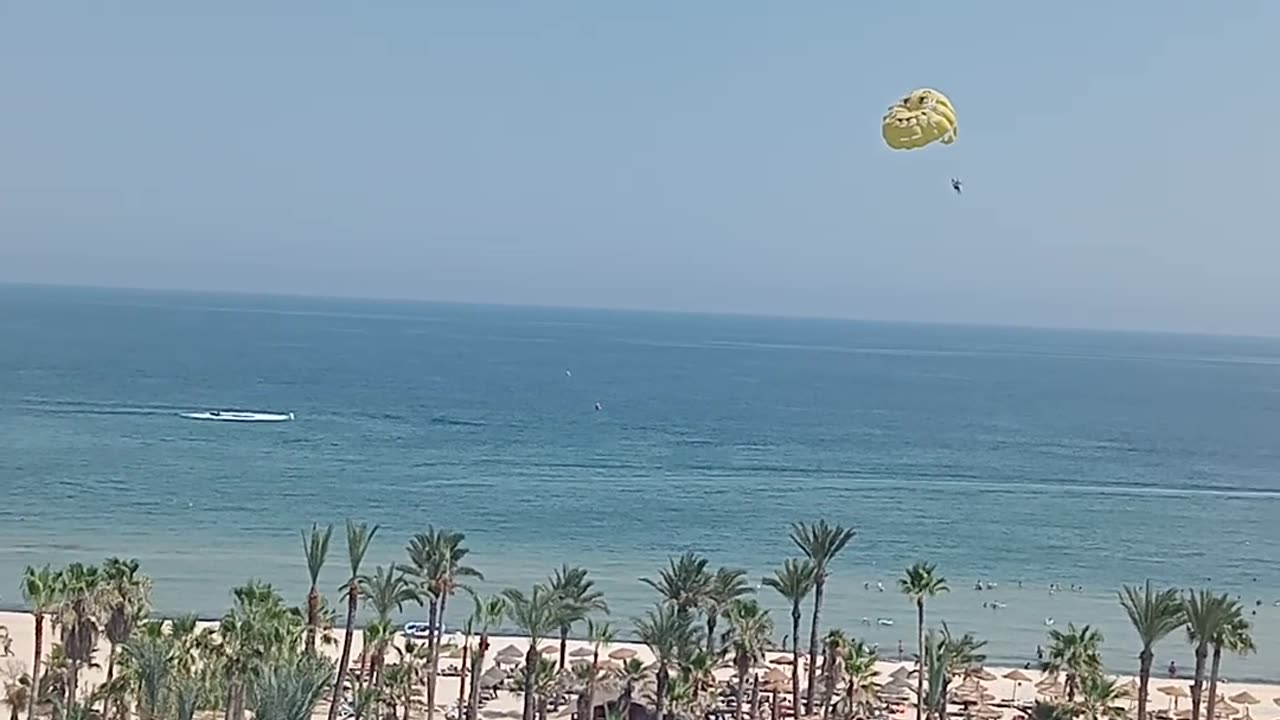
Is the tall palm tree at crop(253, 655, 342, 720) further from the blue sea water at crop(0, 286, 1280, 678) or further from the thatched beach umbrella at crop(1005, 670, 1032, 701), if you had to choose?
the blue sea water at crop(0, 286, 1280, 678)

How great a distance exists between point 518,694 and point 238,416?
3263 inches

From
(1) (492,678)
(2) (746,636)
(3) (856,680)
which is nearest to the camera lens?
(2) (746,636)

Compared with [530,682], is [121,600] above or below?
above

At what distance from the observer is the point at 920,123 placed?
2416 centimetres

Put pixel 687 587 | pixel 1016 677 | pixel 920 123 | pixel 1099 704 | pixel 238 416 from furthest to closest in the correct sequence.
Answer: pixel 238 416 → pixel 1016 677 → pixel 687 587 → pixel 1099 704 → pixel 920 123

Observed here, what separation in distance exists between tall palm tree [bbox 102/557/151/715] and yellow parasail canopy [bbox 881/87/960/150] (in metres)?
20.3

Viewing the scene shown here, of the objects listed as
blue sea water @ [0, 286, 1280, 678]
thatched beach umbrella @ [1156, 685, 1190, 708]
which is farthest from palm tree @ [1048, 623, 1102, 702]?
blue sea water @ [0, 286, 1280, 678]

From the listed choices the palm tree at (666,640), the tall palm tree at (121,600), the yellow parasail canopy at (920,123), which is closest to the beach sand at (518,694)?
the tall palm tree at (121,600)

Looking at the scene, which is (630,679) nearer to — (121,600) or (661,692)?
A: (661,692)

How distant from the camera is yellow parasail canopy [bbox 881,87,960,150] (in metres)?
24.1

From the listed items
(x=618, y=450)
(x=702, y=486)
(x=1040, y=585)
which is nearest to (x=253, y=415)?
(x=618, y=450)

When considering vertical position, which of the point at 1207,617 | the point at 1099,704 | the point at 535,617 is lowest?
the point at 1099,704

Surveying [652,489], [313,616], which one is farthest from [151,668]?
[652,489]

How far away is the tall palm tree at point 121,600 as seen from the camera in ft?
101
